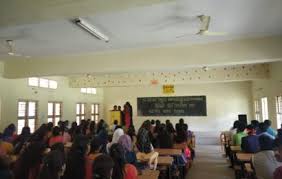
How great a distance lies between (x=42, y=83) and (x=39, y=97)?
1.89ft

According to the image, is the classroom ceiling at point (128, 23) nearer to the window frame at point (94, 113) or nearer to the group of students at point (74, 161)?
the group of students at point (74, 161)

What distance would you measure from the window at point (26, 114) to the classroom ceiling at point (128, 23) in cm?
261

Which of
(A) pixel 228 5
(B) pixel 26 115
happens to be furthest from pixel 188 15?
(B) pixel 26 115

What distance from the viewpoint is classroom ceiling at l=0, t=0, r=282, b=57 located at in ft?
9.47

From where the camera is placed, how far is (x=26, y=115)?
8.27m

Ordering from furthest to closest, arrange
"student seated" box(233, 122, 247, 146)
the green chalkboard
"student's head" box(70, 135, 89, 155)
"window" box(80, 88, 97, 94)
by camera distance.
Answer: the green chalkboard → "window" box(80, 88, 97, 94) → "student seated" box(233, 122, 247, 146) → "student's head" box(70, 135, 89, 155)

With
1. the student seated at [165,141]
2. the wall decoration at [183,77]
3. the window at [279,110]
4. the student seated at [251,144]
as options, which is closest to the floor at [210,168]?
the student seated at [165,141]

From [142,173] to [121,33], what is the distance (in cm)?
266

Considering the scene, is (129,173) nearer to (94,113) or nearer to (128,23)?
(128,23)

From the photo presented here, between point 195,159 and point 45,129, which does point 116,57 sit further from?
point 195,159

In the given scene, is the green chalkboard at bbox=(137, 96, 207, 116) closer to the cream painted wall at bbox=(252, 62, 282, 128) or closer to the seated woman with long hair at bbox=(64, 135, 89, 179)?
the cream painted wall at bbox=(252, 62, 282, 128)

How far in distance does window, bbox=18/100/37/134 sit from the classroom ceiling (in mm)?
2611

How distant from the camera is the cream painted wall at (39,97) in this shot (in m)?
7.37

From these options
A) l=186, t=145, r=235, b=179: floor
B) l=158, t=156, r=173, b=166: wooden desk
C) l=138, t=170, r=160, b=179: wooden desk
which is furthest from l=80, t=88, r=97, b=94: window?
l=138, t=170, r=160, b=179: wooden desk
